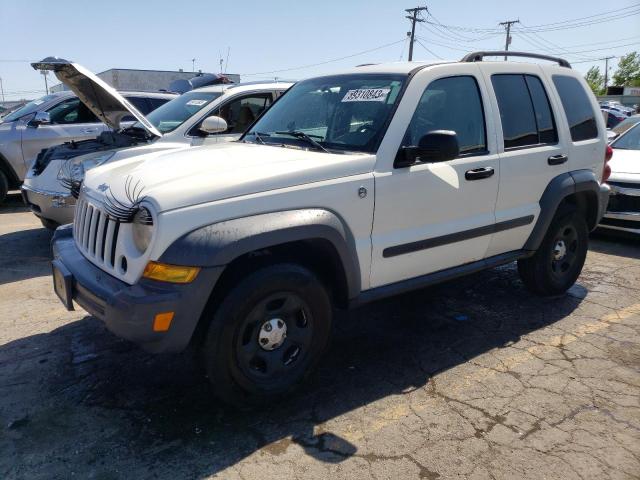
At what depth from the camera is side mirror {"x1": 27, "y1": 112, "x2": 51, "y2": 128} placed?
8367 mm

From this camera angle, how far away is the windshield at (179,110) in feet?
21.1

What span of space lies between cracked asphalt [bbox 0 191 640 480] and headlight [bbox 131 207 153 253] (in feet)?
3.32

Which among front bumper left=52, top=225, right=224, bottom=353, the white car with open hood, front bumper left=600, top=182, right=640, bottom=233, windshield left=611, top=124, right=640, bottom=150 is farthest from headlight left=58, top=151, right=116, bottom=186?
windshield left=611, top=124, right=640, bottom=150

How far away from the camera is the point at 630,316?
460 centimetres

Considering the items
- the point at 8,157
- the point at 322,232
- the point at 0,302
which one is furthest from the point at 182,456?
the point at 8,157

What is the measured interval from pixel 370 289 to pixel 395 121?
1069 millimetres

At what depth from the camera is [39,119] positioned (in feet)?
27.6

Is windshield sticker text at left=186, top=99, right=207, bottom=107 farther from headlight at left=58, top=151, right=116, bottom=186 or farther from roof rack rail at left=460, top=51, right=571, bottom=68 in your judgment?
roof rack rail at left=460, top=51, right=571, bottom=68

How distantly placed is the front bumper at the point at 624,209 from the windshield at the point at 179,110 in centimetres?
498

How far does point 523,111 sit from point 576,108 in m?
0.80

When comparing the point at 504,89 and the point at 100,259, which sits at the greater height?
the point at 504,89

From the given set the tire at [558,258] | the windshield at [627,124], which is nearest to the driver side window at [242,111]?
the tire at [558,258]

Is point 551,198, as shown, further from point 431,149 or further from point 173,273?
point 173,273

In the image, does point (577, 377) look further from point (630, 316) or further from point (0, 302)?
point (0, 302)
